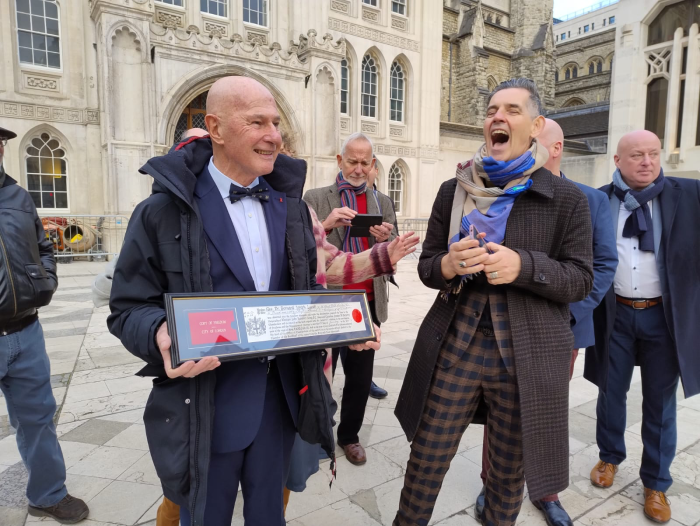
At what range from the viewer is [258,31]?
1619 centimetres

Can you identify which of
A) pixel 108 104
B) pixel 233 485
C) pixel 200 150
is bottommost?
pixel 233 485

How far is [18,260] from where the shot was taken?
2402 millimetres

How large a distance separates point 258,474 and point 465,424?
994 mm

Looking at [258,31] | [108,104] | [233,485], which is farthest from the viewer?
A: [258,31]

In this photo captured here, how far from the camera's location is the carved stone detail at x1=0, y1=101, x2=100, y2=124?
12.6 m

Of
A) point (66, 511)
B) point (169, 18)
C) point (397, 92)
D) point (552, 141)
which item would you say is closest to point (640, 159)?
point (552, 141)

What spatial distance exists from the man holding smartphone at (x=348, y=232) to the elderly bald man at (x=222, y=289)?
125cm

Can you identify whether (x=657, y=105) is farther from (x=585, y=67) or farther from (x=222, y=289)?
(x=585, y=67)

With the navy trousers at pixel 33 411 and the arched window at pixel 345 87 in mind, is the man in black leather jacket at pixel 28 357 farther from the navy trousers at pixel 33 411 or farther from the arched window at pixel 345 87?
the arched window at pixel 345 87

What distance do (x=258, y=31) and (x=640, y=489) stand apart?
17194 mm

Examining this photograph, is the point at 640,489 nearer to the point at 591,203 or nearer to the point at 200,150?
the point at 591,203

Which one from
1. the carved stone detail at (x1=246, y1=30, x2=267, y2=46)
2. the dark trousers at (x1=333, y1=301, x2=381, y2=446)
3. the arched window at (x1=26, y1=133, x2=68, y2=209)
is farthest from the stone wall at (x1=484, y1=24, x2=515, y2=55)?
the dark trousers at (x1=333, y1=301, x2=381, y2=446)

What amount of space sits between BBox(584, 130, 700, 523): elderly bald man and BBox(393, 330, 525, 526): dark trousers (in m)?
1.25

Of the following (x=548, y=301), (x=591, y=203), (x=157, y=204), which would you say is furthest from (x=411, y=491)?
(x=591, y=203)
